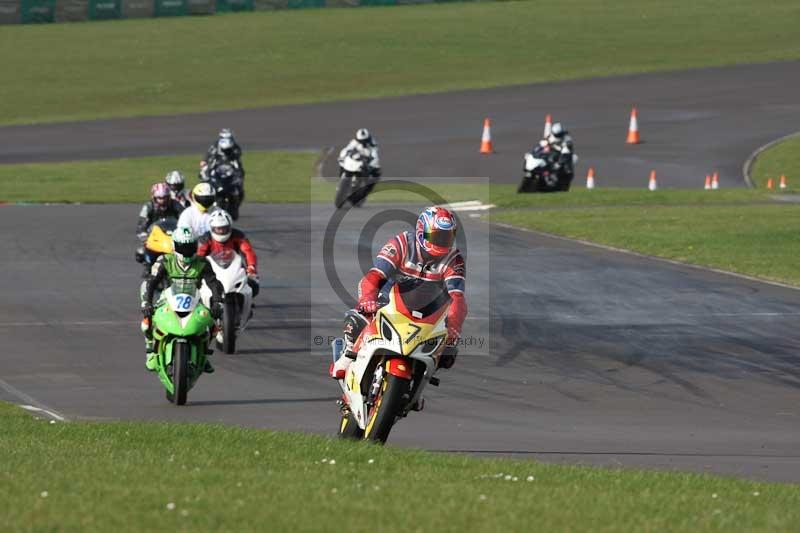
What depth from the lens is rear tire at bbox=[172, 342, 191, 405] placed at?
14.6 meters

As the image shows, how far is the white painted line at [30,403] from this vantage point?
13.8 meters

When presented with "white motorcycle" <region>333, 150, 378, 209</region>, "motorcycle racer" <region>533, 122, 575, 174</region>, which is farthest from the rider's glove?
"motorcycle racer" <region>533, 122, 575, 174</region>

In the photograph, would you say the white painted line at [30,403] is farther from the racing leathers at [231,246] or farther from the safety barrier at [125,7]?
the safety barrier at [125,7]

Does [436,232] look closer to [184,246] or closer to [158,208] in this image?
[184,246]

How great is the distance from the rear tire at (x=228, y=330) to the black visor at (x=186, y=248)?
1953mm

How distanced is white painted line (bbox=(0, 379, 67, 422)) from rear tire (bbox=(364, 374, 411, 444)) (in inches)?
131

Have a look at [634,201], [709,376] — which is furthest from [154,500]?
[634,201]

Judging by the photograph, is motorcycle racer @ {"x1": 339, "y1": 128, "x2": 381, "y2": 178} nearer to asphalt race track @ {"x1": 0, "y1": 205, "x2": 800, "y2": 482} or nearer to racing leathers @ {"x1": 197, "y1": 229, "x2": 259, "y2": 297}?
asphalt race track @ {"x1": 0, "y1": 205, "x2": 800, "y2": 482}

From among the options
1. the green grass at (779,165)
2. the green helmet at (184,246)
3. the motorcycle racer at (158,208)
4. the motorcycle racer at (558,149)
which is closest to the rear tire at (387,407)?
the green helmet at (184,246)

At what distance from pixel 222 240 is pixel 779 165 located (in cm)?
2616

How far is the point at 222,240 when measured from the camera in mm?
18453

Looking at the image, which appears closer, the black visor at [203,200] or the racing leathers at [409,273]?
the racing leathers at [409,273]

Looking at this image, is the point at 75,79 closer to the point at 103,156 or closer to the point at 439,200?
the point at 103,156

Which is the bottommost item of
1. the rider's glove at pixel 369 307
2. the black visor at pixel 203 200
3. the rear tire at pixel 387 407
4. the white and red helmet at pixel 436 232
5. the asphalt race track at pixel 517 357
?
the asphalt race track at pixel 517 357
